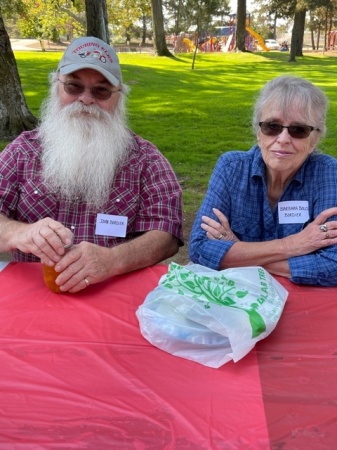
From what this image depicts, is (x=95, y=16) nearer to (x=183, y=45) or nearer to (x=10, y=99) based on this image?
(x=10, y=99)

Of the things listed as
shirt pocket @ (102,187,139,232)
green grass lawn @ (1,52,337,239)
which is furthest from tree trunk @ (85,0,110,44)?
shirt pocket @ (102,187,139,232)

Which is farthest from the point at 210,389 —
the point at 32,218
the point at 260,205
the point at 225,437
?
the point at 32,218

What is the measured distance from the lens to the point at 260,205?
82.7 inches

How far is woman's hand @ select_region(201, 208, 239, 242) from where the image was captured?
1973 mm

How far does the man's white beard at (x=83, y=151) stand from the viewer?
2172 mm

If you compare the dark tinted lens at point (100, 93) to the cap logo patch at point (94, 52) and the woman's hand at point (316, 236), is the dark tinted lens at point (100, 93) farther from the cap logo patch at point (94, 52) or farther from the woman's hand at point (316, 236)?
the woman's hand at point (316, 236)

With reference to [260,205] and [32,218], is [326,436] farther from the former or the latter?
[32,218]

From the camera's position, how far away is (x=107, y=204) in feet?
7.09

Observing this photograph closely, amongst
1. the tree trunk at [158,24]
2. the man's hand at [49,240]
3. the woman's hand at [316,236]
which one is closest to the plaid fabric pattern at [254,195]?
the woman's hand at [316,236]

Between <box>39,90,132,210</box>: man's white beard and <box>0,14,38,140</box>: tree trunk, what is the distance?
416 centimetres

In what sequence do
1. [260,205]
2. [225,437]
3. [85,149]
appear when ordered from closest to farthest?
[225,437]
[260,205]
[85,149]

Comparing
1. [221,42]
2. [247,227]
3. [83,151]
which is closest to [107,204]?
[83,151]

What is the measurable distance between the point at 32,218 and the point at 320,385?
1466 mm

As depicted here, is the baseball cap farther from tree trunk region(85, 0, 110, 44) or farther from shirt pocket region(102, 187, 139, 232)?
tree trunk region(85, 0, 110, 44)
